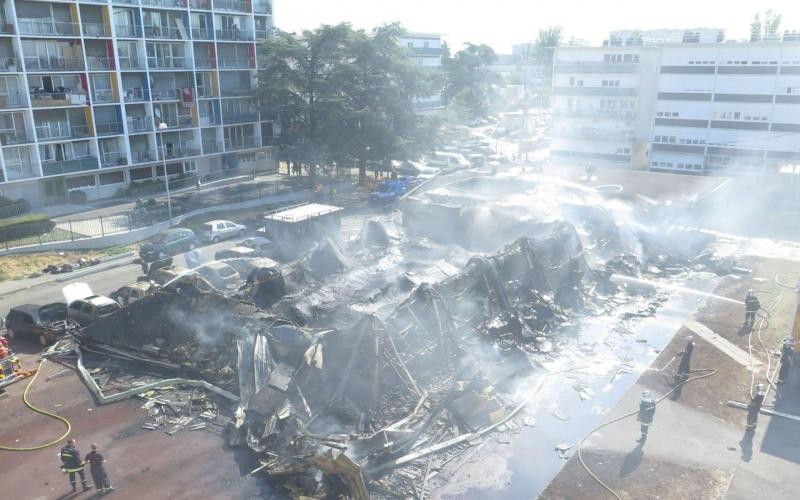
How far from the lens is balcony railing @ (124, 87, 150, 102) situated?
37.5 meters

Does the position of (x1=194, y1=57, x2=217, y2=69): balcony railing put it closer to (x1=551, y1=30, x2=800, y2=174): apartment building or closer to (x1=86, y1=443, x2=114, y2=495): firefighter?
(x1=551, y1=30, x2=800, y2=174): apartment building

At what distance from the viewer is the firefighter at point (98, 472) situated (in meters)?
11.3

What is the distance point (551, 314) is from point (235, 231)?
59.9ft

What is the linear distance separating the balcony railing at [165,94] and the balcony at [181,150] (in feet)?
10.5

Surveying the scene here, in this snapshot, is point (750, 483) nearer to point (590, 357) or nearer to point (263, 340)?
point (590, 357)

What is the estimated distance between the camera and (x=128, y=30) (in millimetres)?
36875

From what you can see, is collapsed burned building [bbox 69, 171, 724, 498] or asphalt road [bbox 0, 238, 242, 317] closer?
collapsed burned building [bbox 69, 171, 724, 498]

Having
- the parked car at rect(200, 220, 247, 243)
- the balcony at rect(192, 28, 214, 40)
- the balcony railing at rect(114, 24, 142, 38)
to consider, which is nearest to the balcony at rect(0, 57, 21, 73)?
the balcony railing at rect(114, 24, 142, 38)

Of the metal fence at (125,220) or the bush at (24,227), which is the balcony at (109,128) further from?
the bush at (24,227)

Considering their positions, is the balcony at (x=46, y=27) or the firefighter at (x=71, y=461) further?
the balcony at (x=46, y=27)

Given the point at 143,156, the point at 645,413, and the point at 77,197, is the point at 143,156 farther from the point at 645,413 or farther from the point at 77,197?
the point at 645,413

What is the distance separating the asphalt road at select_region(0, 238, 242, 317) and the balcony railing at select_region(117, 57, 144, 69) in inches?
654

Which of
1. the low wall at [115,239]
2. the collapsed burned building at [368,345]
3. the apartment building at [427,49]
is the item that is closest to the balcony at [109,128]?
the low wall at [115,239]

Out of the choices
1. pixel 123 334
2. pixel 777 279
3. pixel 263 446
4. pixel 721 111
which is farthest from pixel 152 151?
pixel 721 111
